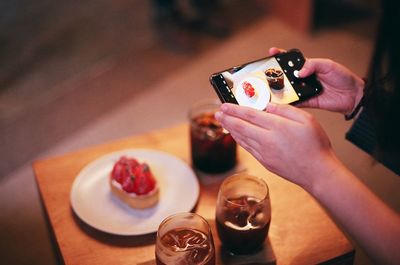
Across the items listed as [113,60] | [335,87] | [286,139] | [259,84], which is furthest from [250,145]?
[113,60]

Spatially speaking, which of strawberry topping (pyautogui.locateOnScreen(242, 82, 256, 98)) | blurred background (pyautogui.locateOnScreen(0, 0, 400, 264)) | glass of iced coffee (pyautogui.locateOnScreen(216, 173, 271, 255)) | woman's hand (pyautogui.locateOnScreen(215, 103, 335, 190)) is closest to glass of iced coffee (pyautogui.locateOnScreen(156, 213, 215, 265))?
glass of iced coffee (pyautogui.locateOnScreen(216, 173, 271, 255))

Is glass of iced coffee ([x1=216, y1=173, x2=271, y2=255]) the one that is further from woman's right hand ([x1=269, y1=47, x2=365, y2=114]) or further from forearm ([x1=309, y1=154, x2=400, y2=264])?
woman's right hand ([x1=269, y1=47, x2=365, y2=114])

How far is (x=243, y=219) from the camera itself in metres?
0.97

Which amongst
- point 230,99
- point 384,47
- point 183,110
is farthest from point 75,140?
point 384,47

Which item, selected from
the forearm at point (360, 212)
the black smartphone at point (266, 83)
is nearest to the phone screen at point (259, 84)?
the black smartphone at point (266, 83)

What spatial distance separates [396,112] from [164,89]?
1.52m

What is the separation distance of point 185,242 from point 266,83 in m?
0.38

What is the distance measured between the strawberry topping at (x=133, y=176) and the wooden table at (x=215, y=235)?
11 cm

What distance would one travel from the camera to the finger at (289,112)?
2.88ft

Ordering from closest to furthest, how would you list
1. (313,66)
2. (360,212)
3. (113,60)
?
(360,212) < (313,66) < (113,60)

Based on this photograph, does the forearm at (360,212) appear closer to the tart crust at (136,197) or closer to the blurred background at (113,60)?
the tart crust at (136,197)

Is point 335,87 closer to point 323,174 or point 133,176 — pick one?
point 323,174

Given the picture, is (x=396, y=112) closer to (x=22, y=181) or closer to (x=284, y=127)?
(x=284, y=127)

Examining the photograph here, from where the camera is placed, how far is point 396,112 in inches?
36.1
